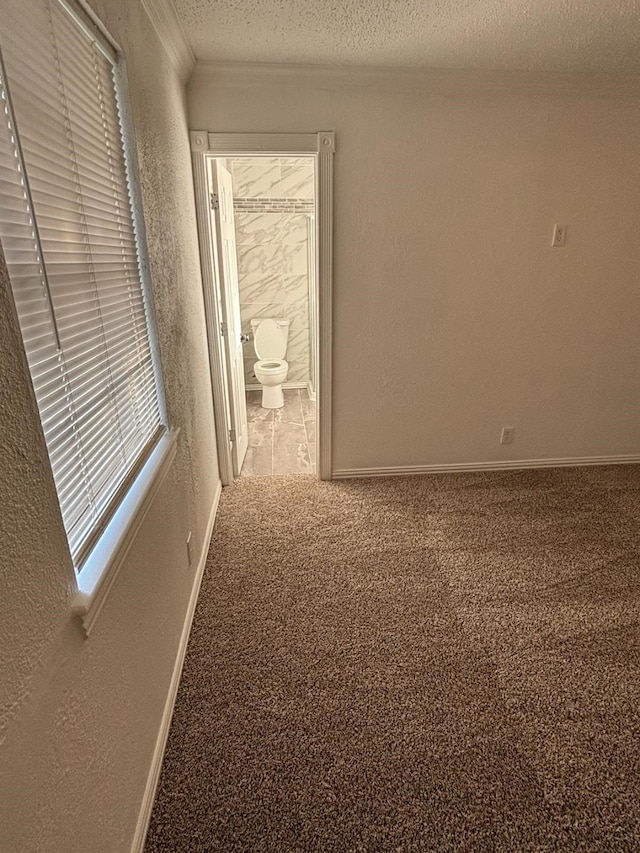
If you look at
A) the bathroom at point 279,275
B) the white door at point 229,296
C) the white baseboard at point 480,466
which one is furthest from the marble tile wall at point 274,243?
the white baseboard at point 480,466

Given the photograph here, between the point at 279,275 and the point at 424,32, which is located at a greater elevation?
the point at 424,32

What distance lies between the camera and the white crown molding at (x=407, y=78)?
222 centimetres

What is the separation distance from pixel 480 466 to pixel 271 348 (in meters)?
2.62

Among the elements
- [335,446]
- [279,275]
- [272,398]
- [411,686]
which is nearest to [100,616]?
[411,686]

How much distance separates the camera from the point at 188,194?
2273mm

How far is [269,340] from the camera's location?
190 inches

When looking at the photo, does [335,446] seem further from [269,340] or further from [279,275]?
[279,275]

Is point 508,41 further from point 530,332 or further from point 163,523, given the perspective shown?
point 163,523

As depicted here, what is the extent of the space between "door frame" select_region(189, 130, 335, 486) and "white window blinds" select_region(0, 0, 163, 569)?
1.14 meters

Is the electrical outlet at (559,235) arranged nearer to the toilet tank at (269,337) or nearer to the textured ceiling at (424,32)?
the textured ceiling at (424,32)

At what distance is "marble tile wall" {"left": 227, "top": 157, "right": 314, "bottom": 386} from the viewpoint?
4.39m

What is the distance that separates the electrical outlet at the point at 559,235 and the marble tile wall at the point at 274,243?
2.53m

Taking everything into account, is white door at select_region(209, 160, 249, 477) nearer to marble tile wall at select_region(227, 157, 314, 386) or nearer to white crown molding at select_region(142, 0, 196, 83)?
white crown molding at select_region(142, 0, 196, 83)

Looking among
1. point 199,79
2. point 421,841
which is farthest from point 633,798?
point 199,79
